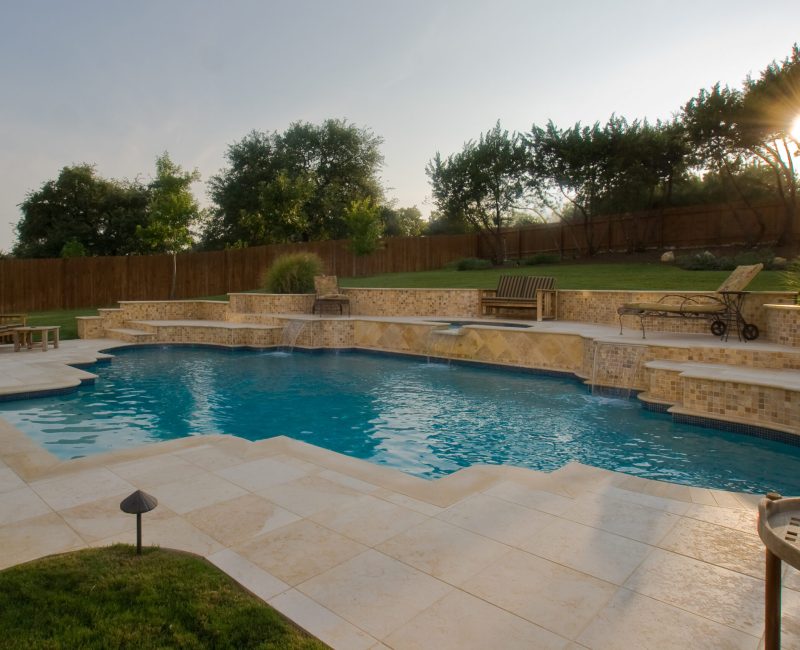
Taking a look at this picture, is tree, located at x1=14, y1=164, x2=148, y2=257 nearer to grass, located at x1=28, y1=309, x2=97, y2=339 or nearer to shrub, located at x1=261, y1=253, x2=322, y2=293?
grass, located at x1=28, y1=309, x2=97, y2=339

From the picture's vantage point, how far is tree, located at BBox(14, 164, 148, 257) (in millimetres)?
24266

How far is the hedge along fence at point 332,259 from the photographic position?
56.4ft

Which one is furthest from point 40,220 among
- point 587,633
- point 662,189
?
point 587,633

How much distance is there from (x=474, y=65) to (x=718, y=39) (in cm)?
461

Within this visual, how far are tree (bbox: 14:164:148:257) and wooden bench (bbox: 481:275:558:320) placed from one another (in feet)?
61.4

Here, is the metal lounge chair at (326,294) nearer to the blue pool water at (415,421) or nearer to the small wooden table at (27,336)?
the blue pool water at (415,421)

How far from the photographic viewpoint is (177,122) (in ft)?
52.2

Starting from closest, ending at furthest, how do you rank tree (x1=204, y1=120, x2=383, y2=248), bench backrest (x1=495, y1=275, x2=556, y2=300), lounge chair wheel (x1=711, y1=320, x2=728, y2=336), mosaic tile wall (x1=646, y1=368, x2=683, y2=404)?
mosaic tile wall (x1=646, y1=368, x2=683, y2=404)
lounge chair wheel (x1=711, y1=320, x2=728, y2=336)
bench backrest (x1=495, y1=275, x2=556, y2=300)
tree (x1=204, y1=120, x2=383, y2=248)

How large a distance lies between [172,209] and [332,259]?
5789mm

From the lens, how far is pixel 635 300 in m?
10.0

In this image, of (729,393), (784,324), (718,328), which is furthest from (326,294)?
(729,393)

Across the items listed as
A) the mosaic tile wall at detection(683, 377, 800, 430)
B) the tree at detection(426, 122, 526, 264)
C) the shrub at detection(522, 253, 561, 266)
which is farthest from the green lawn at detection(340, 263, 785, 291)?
the mosaic tile wall at detection(683, 377, 800, 430)

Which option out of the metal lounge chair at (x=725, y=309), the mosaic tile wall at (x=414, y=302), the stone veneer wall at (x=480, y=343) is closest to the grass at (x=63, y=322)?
the mosaic tile wall at (x=414, y=302)

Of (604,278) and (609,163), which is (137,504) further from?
(609,163)
